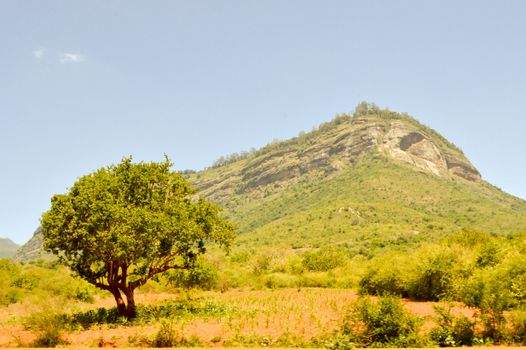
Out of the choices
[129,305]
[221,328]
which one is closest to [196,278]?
[129,305]

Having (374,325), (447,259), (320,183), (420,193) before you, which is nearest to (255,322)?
(374,325)

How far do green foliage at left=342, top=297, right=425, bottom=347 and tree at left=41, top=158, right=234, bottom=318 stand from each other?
10096 mm

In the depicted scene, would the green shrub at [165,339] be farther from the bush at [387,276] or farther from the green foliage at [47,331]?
the bush at [387,276]

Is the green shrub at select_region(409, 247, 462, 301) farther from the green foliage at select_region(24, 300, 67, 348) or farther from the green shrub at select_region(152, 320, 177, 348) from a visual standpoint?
the green foliage at select_region(24, 300, 67, 348)

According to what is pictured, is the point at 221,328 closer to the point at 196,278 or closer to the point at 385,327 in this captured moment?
the point at 385,327

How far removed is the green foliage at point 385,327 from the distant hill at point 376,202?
187 feet

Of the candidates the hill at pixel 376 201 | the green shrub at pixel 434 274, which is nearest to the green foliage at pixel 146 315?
the green shrub at pixel 434 274

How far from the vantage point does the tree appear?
68.4 feet

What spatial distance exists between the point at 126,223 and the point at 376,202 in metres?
112

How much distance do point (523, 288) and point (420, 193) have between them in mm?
123657

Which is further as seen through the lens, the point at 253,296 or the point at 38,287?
the point at 38,287

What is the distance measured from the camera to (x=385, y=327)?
16547mm

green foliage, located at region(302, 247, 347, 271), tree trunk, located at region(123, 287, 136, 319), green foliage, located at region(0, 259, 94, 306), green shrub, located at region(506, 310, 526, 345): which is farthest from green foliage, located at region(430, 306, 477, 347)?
green foliage, located at region(302, 247, 347, 271)

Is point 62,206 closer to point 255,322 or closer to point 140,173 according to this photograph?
point 140,173
